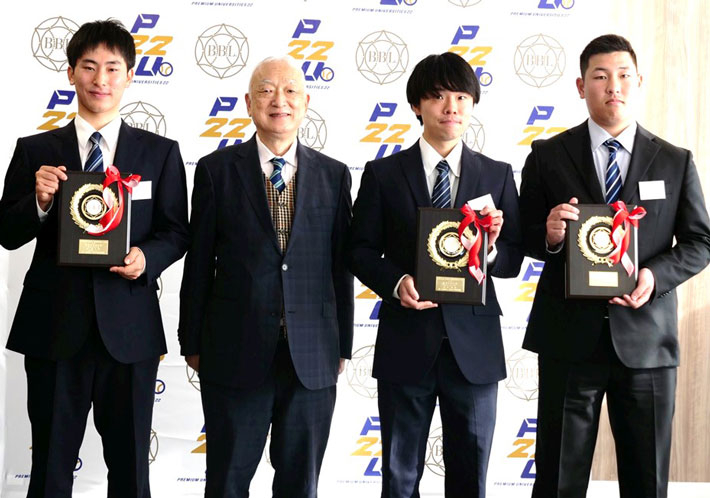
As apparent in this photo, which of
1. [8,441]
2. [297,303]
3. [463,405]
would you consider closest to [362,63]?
[297,303]

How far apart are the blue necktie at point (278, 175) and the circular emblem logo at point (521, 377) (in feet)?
5.60

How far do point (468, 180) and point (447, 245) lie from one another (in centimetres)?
25

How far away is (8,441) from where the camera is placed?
3.55 m

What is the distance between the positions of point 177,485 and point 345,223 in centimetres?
182

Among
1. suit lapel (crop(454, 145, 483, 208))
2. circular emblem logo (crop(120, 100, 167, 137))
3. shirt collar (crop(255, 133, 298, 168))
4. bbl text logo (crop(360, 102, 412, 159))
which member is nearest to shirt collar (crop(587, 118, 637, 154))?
suit lapel (crop(454, 145, 483, 208))

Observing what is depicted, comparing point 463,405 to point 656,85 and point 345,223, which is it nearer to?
point 345,223

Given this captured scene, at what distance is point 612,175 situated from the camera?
7.93 feet

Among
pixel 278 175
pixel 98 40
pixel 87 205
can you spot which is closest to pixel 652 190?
pixel 278 175

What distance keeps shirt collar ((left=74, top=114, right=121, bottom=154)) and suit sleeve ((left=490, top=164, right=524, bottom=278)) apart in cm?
126

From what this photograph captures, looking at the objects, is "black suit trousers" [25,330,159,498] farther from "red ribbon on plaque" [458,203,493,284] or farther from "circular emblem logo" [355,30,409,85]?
"circular emblem logo" [355,30,409,85]

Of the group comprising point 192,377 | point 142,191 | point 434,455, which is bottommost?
point 434,455

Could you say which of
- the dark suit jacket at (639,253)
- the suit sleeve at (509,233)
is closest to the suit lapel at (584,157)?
the dark suit jacket at (639,253)

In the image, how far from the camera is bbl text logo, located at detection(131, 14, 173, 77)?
3.54m

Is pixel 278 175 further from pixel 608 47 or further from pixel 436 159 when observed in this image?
pixel 608 47
